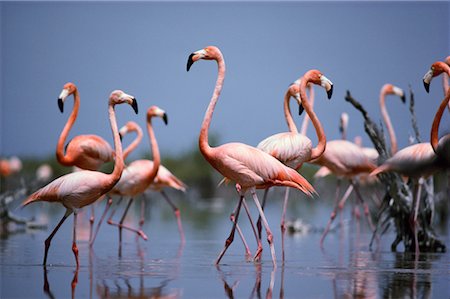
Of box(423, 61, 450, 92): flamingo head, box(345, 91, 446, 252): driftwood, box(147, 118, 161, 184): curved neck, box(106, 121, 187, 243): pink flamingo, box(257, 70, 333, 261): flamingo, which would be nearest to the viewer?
box(257, 70, 333, 261): flamingo

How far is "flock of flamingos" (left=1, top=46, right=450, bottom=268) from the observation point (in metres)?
7.51

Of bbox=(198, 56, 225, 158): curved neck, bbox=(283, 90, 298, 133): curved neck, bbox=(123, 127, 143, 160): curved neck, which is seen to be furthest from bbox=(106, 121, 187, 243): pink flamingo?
bbox=(198, 56, 225, 158): curved neck

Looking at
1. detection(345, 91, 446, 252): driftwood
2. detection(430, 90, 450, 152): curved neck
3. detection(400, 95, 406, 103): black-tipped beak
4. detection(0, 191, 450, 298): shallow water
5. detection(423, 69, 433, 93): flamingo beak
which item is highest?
detection(400, 95, 406, 103): black-tipped beak

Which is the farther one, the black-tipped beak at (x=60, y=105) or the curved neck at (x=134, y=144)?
the curved neck at (x=134, y=144)

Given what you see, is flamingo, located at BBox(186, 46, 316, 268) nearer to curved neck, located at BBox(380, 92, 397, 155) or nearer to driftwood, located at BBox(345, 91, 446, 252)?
driftwood, located at BBox(345, 91, 446, 252)

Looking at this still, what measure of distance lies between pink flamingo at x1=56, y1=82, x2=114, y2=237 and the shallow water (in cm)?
103

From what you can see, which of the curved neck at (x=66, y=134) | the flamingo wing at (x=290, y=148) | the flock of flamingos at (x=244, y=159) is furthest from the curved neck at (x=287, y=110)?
the curved neck at (x=66, y=134)

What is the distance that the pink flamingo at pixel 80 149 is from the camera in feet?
34.1

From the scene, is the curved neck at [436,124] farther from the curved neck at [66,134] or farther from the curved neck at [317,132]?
the curved neck at [66,134]

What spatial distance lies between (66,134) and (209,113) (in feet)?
10.7

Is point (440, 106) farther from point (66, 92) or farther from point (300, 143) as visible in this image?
point (66, 92)

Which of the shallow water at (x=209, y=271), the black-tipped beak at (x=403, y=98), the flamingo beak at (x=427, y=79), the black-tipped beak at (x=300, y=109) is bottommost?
the shallow water at (x=209, y=271)

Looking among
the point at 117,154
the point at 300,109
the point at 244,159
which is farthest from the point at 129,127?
the point at 244,159

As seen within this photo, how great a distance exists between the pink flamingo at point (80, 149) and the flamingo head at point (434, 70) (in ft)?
14.2
